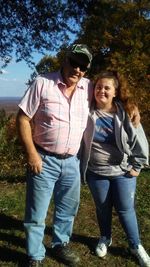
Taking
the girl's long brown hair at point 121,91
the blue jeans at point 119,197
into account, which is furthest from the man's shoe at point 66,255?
the girl's long brown hair at point 121,91

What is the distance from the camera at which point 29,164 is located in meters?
3.93

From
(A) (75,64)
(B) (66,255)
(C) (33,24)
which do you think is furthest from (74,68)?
(C) (33,24)

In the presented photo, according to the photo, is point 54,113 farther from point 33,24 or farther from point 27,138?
point 33,24

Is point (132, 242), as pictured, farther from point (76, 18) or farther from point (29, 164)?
point (76, 18)

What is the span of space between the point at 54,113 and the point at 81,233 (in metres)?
1.91

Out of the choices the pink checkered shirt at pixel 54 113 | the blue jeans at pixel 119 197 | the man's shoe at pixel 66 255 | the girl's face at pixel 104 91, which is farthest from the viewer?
the man's shoe at pixel 66 255

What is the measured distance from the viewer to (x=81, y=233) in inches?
207

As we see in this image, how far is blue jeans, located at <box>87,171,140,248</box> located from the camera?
4309 millimetres

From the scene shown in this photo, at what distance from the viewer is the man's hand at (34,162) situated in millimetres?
3906

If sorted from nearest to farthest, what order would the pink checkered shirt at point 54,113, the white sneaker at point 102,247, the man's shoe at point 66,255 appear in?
the pink checkered shirt at point 54,113 < the man's shoe at point 66,255 < the white sneaker at point 102,247

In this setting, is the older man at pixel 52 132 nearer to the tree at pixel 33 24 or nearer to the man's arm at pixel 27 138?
the man's arm at pixel 27 138

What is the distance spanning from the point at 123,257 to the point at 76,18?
379 inches

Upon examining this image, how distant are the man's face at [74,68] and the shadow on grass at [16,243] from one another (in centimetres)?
185

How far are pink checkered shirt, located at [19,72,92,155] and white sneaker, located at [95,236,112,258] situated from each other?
3.75 ft
